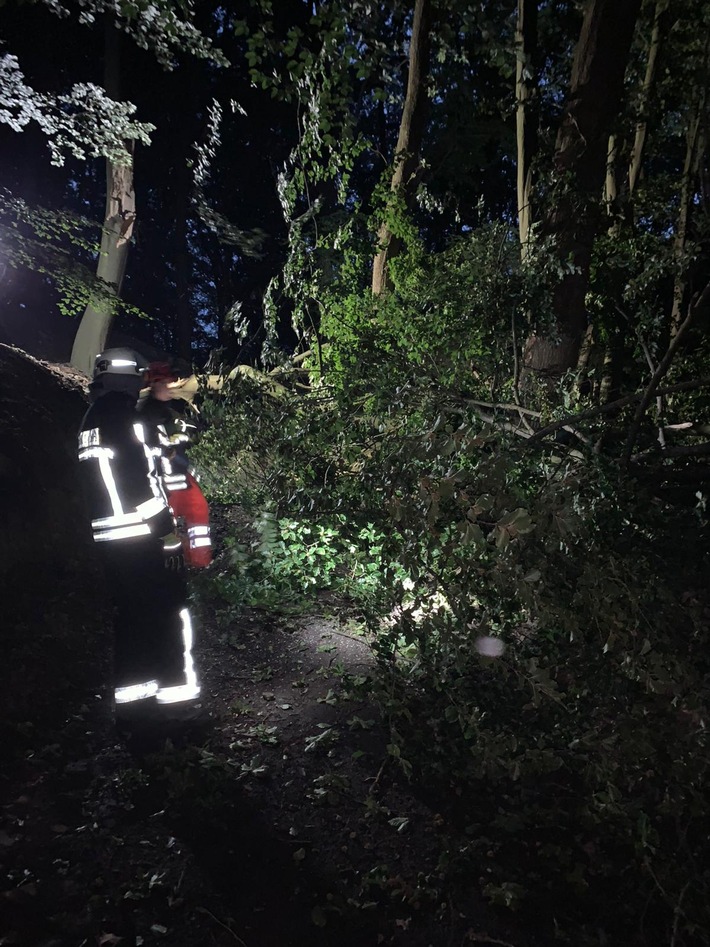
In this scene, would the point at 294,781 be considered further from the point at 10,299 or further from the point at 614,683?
the point at 10,299

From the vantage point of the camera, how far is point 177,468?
3.87m

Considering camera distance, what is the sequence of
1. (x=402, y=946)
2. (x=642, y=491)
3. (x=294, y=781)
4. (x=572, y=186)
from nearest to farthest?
(x=402, y=946) → (x=642, y=491) → (x=294, y=781) → (x=572, y=186)

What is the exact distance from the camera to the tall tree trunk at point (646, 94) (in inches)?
219

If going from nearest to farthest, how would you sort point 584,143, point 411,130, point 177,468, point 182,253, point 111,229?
point 177,468
point 584,143
point 411,130
point 111,229
point 182,253

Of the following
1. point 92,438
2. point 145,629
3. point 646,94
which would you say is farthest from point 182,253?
point 145,629

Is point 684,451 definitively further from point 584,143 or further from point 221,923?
point 584,143

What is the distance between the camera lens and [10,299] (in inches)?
646

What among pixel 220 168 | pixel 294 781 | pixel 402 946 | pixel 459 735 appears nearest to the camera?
pixel 402 946

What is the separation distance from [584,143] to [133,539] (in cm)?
501

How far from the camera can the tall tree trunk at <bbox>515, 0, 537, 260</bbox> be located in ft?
18.7

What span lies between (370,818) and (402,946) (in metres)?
0.69

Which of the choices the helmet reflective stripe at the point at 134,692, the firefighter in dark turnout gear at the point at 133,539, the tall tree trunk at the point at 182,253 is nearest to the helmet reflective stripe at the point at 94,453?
the firefighter in dark turnout gear at the point at 133,539

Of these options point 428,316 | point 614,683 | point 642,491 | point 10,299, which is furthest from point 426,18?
point 10,299

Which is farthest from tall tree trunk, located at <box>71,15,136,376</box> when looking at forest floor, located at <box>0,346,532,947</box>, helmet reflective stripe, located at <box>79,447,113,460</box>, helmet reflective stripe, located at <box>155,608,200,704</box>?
helmet reflective stripe, located at <box>155,608,200,704</box>
